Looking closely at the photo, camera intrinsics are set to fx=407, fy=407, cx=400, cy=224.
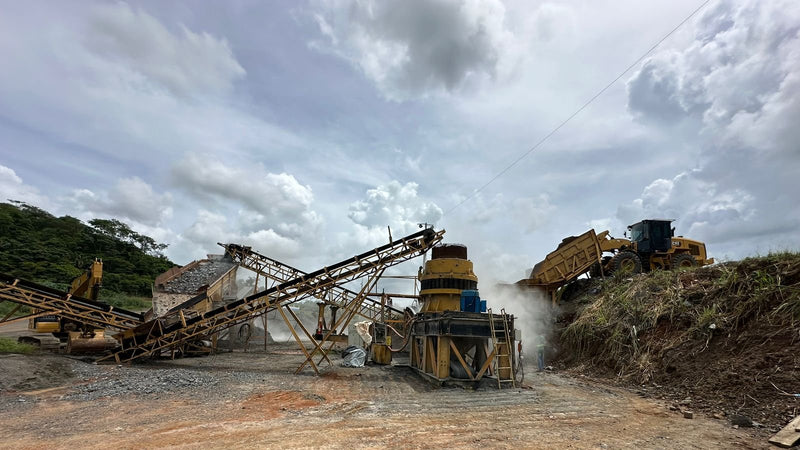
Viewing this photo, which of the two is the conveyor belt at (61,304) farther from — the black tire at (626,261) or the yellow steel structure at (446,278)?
the black tire at (626,261)

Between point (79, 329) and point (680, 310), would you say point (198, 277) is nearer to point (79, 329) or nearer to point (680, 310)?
point (79, 329)

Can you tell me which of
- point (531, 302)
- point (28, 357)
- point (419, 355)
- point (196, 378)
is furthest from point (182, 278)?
point (531, 302)

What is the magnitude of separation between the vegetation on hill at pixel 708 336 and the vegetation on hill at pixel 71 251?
41800mm

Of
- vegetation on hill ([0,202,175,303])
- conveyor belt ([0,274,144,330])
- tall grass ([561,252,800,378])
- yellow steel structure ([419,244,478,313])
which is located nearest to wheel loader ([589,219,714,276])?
tall grass ([561,252,800,378])

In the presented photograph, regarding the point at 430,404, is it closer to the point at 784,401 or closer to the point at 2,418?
the point at 784,401

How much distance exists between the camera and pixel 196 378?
11508mm

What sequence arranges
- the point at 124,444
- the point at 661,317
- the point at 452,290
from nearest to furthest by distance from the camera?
the point at 124,444, the point at 661,317, the point at 452,290

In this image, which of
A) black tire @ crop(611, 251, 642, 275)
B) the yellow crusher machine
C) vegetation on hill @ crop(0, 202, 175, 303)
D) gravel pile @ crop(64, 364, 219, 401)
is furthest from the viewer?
vegetation on hill @ crop(0, 202, 175, 303)

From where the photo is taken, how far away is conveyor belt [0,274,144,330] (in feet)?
41.8

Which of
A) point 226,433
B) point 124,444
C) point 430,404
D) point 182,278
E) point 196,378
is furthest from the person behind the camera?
point 182,278

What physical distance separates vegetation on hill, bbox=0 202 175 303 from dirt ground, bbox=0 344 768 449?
33.8 metres

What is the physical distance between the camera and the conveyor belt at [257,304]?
14.2 m

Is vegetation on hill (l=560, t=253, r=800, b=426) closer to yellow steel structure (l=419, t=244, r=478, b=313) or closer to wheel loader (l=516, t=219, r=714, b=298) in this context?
wheel loader (l=516, t=219, r=714, b=298)

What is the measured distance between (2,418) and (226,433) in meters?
4.42
